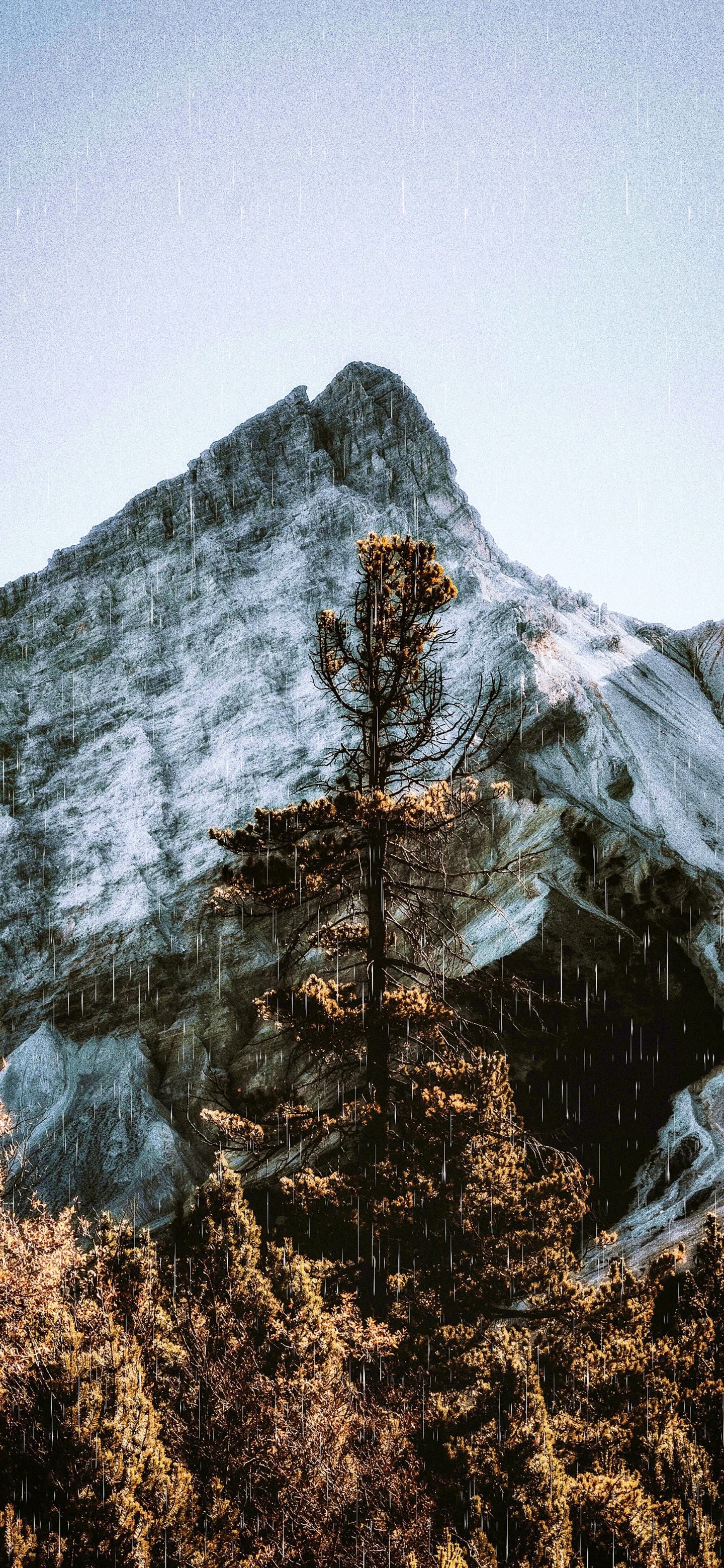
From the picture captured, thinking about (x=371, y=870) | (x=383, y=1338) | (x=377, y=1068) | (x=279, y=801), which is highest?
(x=279, y=801)

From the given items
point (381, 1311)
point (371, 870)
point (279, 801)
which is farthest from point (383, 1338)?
point (279, 801)

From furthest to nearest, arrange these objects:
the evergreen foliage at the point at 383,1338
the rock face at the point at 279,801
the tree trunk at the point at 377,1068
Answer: the rock face at the point at 279,801 < the tree trunk at the point at 377,1068 < the evergreen foliage at the point at 383,1338

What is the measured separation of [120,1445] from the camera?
10797mm

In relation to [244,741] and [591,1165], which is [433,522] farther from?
[591,1165]

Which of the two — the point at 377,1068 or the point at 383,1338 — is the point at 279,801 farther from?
the point at 383,1338

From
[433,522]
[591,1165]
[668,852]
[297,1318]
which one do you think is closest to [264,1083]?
[591,1165]

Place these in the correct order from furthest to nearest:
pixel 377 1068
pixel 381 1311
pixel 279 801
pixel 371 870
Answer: pixel 279 801 → pixel 377 1068 → pixel 371 870 → pixel 381 1311

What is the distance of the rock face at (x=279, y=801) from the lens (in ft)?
83.3

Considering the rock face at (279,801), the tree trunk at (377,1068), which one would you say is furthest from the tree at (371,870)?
the rock face at (279,801)

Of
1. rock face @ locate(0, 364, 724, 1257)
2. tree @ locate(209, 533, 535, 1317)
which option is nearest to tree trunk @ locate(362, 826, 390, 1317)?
tree @ locate(209, 533, 535, 1317)

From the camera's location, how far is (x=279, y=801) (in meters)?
34.4

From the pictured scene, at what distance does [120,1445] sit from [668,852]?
71.7 ft

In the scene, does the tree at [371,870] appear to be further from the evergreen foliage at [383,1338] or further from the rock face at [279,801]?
the rock face at [279,801]

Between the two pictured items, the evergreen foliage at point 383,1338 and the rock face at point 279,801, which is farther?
the rock face at point 279,801
